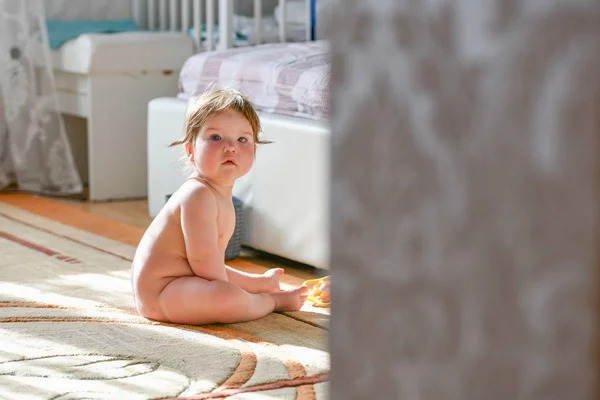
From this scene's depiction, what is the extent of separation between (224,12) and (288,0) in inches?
20.8

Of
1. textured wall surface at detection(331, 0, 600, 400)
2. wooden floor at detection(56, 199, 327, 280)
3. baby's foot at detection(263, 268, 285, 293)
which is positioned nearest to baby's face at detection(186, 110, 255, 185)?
baby's foot at detection(263, 268, 285, 293)

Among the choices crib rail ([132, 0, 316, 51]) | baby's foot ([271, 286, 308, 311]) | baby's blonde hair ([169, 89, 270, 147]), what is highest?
crib rail ([132, 0, 316, 51])

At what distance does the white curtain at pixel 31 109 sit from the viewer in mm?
2875

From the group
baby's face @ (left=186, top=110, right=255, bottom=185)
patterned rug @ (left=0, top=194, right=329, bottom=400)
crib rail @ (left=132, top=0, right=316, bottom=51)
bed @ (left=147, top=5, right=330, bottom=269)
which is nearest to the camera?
patterned rug @ (left=0, top=194, right=329, bottom=400)

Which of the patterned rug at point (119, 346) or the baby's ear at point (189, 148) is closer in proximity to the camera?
the patterned rug at point (119, 346)

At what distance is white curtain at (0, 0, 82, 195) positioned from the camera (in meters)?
2.88

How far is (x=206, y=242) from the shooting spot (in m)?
1.58

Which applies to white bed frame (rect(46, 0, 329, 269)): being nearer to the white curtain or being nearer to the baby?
the white curtain

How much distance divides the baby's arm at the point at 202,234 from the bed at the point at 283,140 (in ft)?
1.29

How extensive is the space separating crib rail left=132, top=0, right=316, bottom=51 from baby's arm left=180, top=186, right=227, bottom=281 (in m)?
1.22

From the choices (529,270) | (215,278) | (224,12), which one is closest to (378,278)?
(529,270)

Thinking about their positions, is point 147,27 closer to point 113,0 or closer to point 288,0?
point 113,0

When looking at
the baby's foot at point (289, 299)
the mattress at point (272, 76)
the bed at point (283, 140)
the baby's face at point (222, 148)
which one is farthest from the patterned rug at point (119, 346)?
the mattress at point (272, 76)

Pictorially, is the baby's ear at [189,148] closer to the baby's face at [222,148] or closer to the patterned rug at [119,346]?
the baby's face at [222,148]
